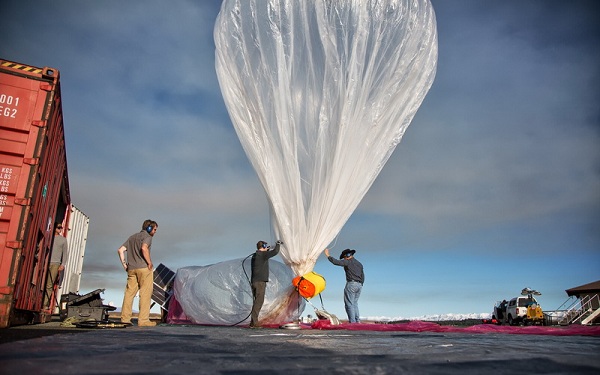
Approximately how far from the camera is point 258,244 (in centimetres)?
859

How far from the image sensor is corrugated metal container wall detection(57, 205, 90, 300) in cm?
1360

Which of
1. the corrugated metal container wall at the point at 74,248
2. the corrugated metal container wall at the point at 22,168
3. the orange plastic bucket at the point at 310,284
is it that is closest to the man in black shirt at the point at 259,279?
the orange plastic bucket at the point at 310,284

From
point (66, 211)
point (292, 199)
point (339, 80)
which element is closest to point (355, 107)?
point (339, 80)

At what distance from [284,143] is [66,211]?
8150mm

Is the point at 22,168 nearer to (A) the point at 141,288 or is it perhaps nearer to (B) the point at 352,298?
(A) the point at 141,288

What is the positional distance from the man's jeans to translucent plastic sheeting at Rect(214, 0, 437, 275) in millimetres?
2699

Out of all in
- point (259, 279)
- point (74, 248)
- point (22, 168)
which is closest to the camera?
point (22, 168)

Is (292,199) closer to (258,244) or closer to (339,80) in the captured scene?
(258,244)

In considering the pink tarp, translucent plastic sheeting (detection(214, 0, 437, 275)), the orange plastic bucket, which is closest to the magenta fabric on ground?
the pink tarp

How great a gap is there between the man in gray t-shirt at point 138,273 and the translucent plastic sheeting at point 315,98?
87.1 inches

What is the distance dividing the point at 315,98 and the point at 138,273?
13.6ft

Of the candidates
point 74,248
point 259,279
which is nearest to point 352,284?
point 259,279

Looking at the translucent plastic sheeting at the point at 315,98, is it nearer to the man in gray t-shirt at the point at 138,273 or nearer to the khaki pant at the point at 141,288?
the man in gray t-shirt at the point at 138,273

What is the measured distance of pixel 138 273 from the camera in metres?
7.49
